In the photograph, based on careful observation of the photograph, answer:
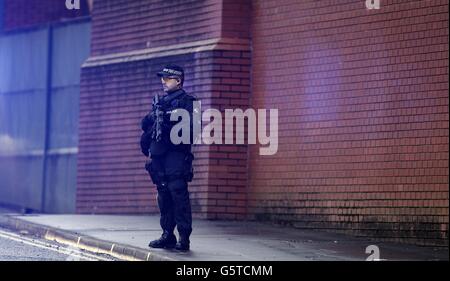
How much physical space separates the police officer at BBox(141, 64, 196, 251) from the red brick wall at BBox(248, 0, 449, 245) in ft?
10.3

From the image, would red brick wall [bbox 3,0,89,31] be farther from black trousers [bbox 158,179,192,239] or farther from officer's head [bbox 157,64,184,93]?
black trousers [bbox 158,179,192,239]

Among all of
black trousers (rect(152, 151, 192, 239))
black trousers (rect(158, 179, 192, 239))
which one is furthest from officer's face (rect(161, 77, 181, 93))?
black trousers (rect(158, 179, 192, 239))

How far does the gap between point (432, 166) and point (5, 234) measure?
17.6 ft

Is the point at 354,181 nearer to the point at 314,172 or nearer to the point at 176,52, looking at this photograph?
the point at 314,172

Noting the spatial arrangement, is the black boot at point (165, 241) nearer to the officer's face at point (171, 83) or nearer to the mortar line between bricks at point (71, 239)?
the mortar line between bricks at point (71, 239)

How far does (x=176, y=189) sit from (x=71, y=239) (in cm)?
205

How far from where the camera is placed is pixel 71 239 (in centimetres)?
1348

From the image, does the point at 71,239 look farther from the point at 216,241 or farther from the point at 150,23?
the point at 150,23

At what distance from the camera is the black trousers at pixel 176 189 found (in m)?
12.0

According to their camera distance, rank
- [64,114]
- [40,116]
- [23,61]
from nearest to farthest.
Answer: [64,114] < [40,116] < [23,61]

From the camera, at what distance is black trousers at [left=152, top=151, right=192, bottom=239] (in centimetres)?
1205

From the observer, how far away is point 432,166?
13734mm

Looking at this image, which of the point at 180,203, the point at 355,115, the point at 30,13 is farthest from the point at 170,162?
the point at 30,13
